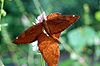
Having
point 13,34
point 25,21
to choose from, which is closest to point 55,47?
point 25,21

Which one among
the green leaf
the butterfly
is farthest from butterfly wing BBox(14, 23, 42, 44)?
the green leaf

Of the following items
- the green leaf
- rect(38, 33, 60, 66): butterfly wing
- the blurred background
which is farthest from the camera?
the green leaf

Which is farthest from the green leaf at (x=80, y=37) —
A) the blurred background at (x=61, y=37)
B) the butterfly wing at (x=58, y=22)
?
the butterfly wing at (x=58, y=22)

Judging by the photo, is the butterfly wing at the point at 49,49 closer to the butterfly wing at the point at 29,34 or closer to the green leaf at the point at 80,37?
the butterfly wing at the point at 29,34

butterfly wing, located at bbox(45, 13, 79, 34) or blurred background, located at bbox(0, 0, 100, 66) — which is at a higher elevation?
butterfly wing, located at bbox(45, 13, 79, 34)

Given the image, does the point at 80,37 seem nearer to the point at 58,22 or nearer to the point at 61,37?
the point at 61,37

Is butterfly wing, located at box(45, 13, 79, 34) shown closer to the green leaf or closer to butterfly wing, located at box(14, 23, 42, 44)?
butterfly wing, located at box(14, 23, 42, 44)

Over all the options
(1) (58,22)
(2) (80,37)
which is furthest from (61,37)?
(1) (58,22)

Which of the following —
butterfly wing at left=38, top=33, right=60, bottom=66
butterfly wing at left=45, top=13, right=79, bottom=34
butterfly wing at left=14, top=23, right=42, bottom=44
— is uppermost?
butterfly wing at left=45, top=13, right=79, bottom=34
